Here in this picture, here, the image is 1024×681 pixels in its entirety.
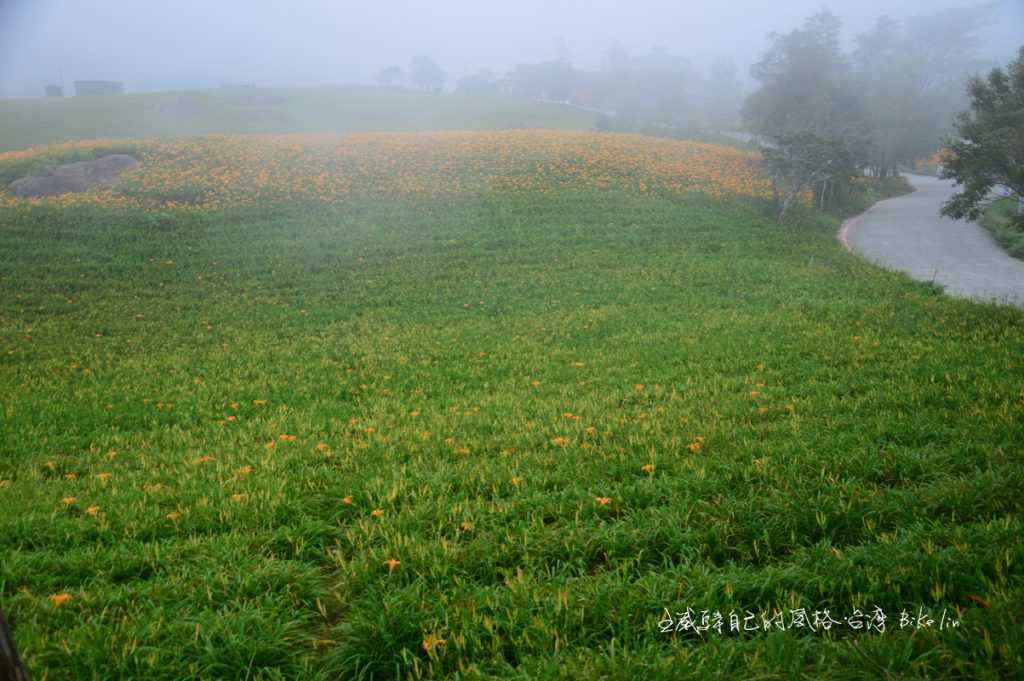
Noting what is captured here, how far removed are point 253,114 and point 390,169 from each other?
38484mm

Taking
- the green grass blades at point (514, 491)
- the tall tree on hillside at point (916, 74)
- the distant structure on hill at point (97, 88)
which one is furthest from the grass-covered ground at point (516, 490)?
the distant structure on hill at point (97, 88)

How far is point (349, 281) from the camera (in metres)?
16.5

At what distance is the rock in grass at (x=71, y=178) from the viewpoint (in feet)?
78.8

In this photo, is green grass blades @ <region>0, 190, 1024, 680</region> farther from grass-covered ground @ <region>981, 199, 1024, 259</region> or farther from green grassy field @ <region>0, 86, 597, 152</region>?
green grassy field @ <region>0, 86, 597, 152</region>

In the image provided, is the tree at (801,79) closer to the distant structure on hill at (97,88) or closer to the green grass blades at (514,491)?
the green grass blades at (514,491)

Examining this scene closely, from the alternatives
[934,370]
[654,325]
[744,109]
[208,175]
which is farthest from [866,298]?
[744,109]

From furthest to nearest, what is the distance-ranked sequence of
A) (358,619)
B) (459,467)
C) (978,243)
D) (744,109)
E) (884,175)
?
(884,175), (744,109), (978,243), (459,467), (358,619)

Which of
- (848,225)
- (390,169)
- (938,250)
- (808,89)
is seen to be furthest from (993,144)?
(808,89)

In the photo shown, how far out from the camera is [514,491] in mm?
4926

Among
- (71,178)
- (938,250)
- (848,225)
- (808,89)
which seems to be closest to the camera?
(938,250)

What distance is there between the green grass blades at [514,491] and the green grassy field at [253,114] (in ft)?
144

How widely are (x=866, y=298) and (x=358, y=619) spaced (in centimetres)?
1360

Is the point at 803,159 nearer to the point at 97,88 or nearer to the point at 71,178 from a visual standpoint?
the point at 71,178

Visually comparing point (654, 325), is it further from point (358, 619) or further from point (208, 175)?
point (208, 175)
